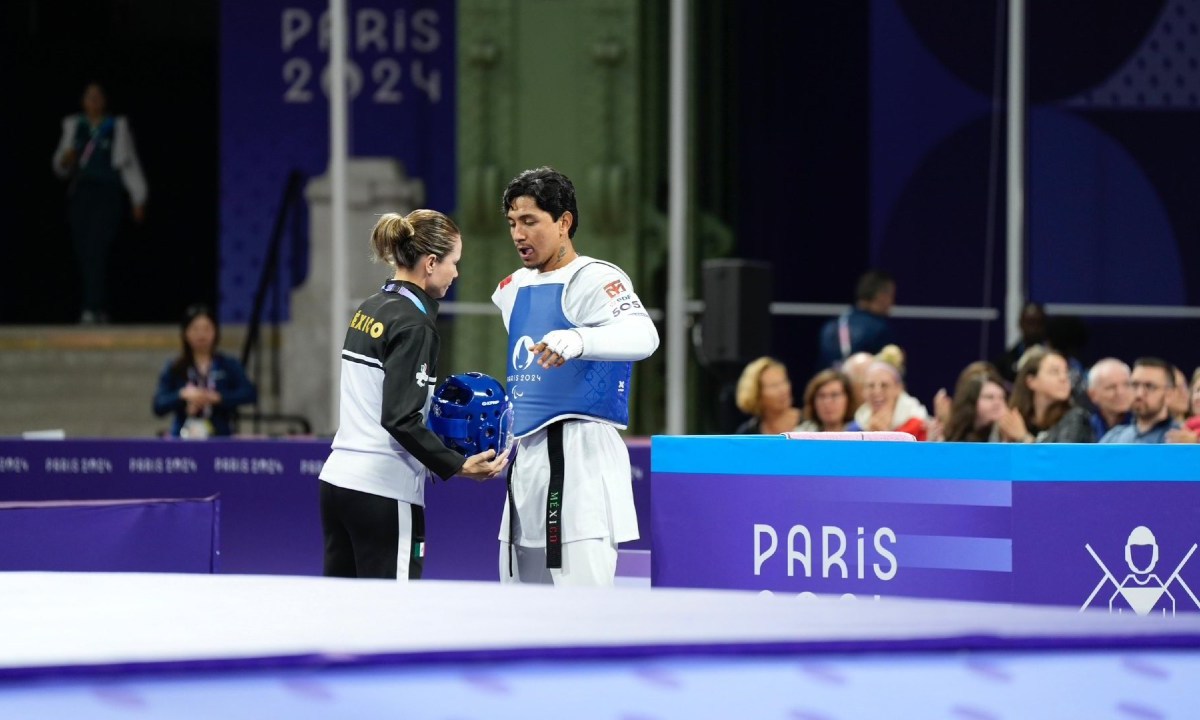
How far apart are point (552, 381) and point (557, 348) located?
0.37 meters

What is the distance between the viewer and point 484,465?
5.82 meters

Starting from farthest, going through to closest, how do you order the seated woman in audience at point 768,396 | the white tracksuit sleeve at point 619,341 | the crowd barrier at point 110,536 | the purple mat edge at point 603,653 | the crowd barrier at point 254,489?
the crowd barrier at point 254,489
the seated woman in audience at point 768,396
the crowd barrier at point 110,536
the white tracksuit sleeve at point 619,341
the purple mat edge at point 603,653

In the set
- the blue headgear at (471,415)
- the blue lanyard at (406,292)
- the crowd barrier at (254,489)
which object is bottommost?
the crowd barrier at (254,489)

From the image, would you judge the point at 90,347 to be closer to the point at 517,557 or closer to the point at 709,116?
the point at 709,116

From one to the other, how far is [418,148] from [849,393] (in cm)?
602

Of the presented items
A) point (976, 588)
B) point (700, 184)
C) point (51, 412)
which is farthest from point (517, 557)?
point (51, 412)

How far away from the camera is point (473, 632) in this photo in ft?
6.82

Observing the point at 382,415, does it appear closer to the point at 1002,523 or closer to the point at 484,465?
the point at 484,465

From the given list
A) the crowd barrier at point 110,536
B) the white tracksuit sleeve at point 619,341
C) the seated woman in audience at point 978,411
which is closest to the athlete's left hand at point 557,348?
the white tracksuit sleeve at point 619,341

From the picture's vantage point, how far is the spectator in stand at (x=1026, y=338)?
12.3 meters

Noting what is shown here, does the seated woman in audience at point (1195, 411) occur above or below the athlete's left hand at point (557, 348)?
below

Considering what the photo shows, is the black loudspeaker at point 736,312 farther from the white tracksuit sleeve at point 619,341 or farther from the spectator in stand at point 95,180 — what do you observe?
the white tracksuit sleeve at point 619,341

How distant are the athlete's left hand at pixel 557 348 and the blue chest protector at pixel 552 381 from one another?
0.94 ft

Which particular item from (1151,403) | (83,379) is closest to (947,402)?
(1151,403)
